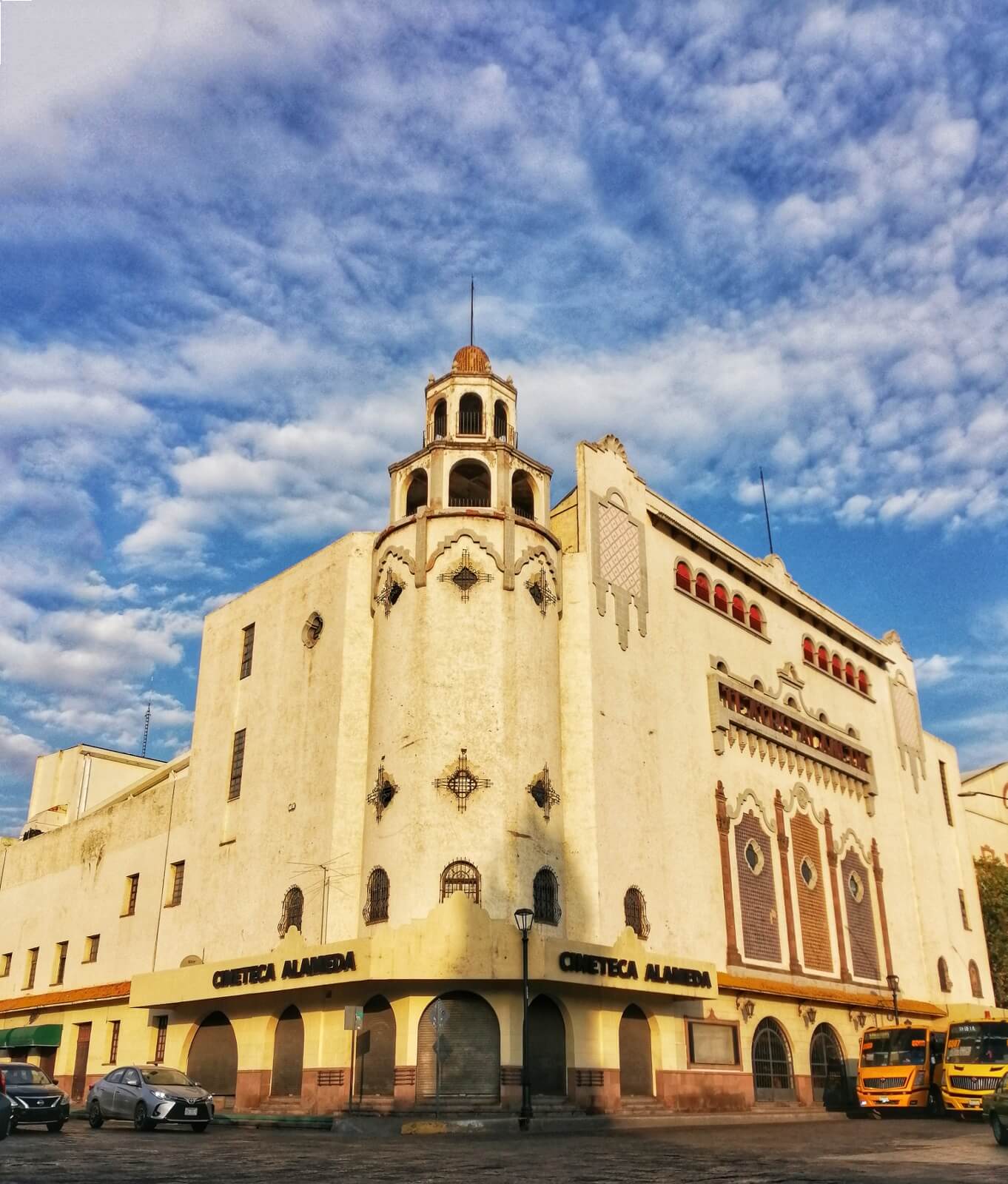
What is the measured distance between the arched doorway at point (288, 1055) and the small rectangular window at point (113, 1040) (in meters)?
10.0

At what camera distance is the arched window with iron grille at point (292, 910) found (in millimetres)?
31734

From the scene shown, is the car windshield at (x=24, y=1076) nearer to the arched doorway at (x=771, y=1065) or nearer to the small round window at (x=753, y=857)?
the arched doorway at (x=771, y=1065)

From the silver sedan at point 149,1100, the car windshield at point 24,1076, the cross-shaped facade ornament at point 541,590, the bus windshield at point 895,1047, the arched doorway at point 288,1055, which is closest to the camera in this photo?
the car windshield at point 24,1076

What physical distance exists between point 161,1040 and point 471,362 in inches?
964

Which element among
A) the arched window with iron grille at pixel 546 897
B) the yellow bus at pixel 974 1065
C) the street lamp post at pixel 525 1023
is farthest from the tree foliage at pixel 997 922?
the street lamp post at pixel 525 1023

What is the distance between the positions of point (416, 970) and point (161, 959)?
48.7 feet

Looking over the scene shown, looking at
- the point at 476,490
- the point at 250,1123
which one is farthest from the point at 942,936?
the point at 250,1123

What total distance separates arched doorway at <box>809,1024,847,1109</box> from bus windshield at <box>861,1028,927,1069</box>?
221 inches

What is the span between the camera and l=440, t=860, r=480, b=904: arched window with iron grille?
28.6 meters

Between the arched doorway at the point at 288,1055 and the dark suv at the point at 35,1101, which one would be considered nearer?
the dark suv at the point at 35,1101

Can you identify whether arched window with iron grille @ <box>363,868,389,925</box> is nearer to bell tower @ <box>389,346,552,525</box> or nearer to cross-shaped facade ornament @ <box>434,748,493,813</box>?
cross-shaped facade ornament @ <box>434,748,493,813</box>

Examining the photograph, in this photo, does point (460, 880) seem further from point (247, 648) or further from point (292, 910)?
point (247, 648)

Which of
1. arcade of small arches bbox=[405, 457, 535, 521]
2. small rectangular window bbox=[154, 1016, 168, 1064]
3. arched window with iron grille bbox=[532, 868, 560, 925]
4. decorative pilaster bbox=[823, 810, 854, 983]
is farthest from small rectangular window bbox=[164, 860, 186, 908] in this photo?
decorative pilaster bbox=[823, 810, 854, 983]

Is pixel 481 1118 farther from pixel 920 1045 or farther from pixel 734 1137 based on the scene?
pixel 920 1045
